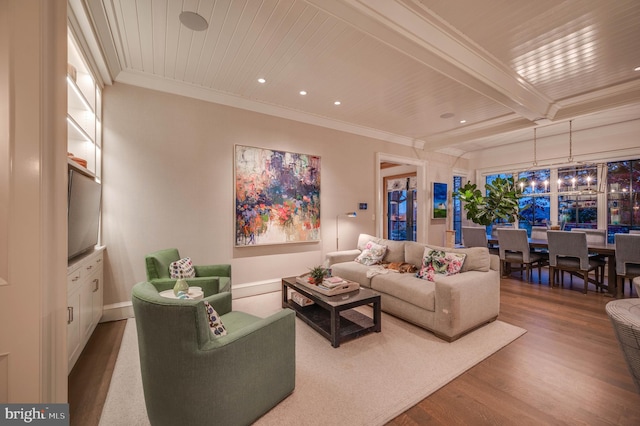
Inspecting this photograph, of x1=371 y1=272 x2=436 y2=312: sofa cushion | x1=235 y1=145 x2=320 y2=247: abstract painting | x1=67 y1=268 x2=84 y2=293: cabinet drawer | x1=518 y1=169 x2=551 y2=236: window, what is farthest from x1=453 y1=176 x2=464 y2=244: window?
x1=67 y1=268 x2=84 y2=293: cabinet drawer

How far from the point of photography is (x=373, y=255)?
409 centimetres

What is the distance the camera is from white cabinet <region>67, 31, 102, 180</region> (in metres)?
2.42

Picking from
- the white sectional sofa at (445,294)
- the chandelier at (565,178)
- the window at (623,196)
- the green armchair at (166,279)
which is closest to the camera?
the white sectional sofa at (445,294)

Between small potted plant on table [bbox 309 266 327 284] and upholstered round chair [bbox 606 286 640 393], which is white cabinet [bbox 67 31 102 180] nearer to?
small potted plant on table [bbox 309 266 327 284]

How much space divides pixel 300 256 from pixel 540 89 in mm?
4310

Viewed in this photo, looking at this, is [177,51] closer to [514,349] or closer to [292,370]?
[292,370]

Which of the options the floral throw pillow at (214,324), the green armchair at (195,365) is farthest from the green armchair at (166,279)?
the green armchair at (195,365)

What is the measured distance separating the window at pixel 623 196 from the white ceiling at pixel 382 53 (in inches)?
53.8

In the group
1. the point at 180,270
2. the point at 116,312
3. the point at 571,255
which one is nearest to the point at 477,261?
the point at 571,255

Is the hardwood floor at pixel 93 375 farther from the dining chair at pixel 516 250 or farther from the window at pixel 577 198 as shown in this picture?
the window at pixel 577 198

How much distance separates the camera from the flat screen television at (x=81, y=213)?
2.02 metres

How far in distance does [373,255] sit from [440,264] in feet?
3.51

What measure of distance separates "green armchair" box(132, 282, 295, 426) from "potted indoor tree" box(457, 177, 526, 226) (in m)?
6.25

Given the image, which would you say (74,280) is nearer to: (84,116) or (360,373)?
(84,116)
